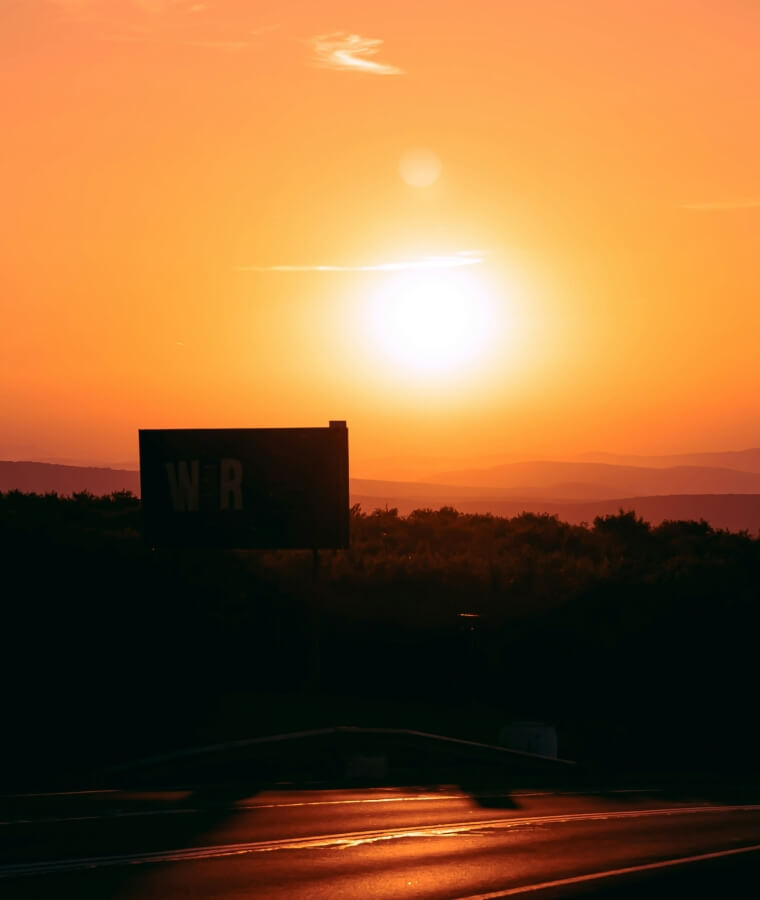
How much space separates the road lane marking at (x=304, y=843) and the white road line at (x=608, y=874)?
2.57m

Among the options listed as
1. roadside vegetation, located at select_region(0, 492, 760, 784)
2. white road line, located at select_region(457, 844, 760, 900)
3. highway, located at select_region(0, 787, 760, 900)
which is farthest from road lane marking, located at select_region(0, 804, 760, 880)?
roadside vegetation, located at select_region(0, 492, 760, 784)

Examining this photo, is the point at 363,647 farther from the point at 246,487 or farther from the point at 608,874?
the point at 608,874

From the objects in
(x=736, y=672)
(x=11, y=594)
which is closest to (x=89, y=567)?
(x=11, y=594)

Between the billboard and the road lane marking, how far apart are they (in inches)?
526

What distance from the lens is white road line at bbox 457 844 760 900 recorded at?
1234cm

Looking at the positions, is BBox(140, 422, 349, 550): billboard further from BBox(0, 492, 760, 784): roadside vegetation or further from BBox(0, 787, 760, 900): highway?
BBox(0, 787, 760, 900): highway

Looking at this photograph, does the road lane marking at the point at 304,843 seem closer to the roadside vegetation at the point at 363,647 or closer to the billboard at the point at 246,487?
the roadside vegetation at the point at 363,647

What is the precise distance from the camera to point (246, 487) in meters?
32.5

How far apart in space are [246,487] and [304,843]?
1810 centimetres

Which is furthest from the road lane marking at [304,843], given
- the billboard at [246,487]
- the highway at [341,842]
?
the billboard at [246,487]

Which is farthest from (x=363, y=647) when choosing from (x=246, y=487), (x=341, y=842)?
(x=341, y=842)

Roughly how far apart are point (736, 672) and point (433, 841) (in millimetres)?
31307

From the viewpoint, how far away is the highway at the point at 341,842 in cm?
1231

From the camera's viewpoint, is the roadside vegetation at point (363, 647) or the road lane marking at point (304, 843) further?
the roadside vegetation at point (363, 647)
